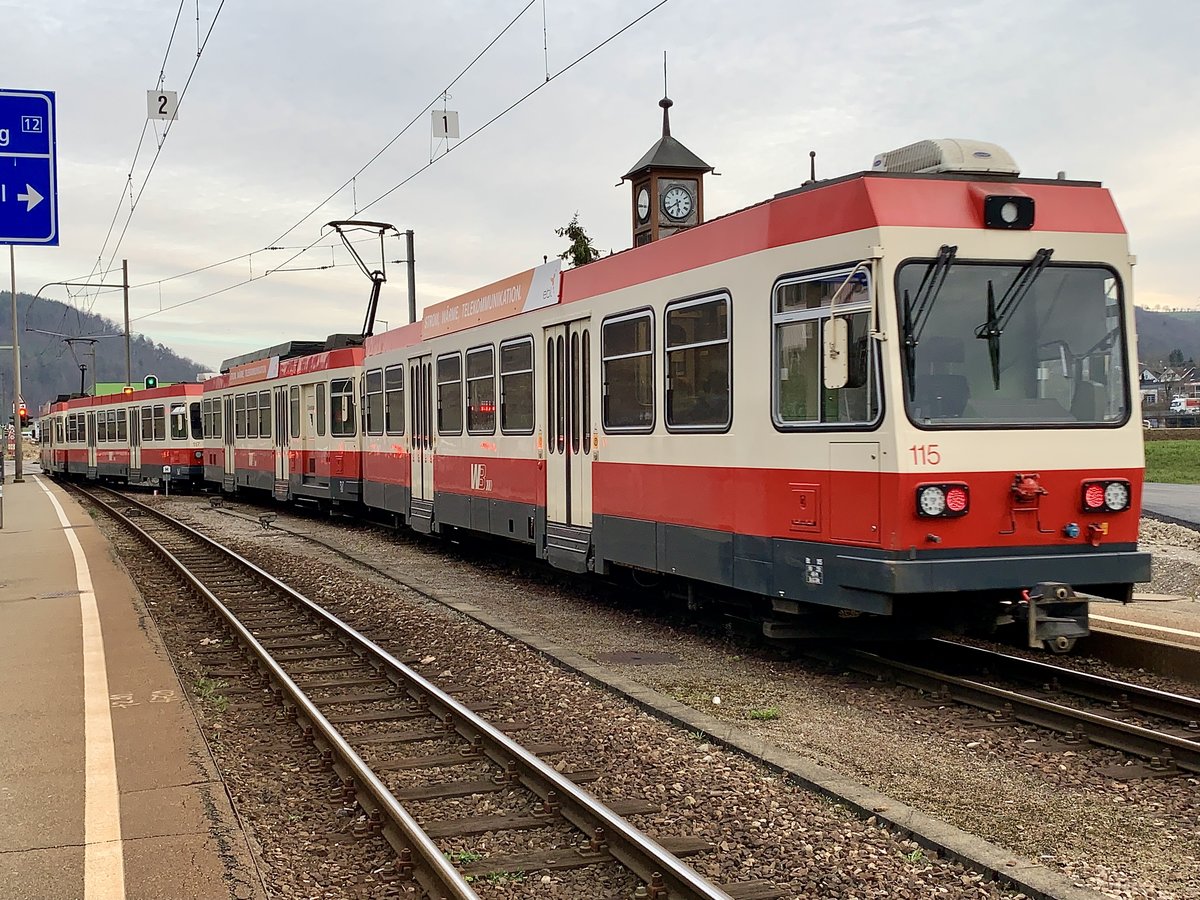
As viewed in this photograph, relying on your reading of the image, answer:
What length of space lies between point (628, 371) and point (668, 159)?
2058 cm

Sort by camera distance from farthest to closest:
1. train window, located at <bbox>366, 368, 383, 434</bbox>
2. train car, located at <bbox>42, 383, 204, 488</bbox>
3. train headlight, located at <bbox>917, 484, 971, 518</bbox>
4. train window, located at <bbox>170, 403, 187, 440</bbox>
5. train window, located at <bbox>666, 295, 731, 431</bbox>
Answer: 1. train car, located at <bbox>42, 383, 204, 488</bbox>
2. train window, located at <bbox>170, 403, 187, 440</bbox>
3. train window, located at <bbox>366, 368, 383, 434</bbox>
4. train window, located at <bbox>666, 295, 731, 431</bbox>
5. train headlight, located at <bbox>917, 484, 971, 518</bbox>

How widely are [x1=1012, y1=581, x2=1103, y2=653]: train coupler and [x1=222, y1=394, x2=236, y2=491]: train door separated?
2633cm

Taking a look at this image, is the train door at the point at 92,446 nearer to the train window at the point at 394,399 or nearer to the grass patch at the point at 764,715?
the train window at the point at 394,399

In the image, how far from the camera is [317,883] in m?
5.02

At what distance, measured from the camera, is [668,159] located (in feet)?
98.9

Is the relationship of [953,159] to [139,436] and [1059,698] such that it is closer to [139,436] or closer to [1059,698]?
[1059,698]

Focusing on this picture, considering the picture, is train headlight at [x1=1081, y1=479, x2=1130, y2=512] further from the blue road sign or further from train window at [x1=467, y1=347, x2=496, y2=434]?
the blue road sign

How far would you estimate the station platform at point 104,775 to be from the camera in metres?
4.87

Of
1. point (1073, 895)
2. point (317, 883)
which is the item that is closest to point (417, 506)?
point (317, 883)

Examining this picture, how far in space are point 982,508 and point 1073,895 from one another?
139 inches

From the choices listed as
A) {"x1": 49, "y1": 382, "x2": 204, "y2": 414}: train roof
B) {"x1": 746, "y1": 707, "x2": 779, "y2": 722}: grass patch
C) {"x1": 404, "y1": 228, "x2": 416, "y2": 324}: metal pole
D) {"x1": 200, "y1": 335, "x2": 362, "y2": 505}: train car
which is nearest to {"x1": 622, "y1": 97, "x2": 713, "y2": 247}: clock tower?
{"x1": 404, "y1": 228, "x2": 416, "y2": 324}: metal pole

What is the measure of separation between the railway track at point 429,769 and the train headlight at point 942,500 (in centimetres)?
268

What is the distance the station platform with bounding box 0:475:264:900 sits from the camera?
192 inches

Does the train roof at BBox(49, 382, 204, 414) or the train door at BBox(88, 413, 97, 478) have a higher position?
the train roof at BBox(49, 382, 204, 414)
